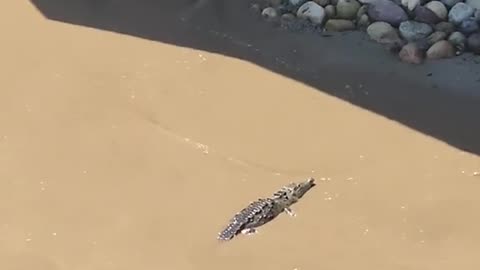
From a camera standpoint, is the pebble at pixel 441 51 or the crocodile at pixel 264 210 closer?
the crocodile at pixel 264 210

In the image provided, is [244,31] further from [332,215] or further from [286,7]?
[332,215]

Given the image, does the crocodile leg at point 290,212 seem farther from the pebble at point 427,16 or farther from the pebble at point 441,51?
the pebble at point 427,16

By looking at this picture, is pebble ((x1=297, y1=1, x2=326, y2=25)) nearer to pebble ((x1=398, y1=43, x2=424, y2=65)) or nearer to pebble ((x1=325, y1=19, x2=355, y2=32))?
pebble ((x1=325, y1=19, x2=355, y2=32))

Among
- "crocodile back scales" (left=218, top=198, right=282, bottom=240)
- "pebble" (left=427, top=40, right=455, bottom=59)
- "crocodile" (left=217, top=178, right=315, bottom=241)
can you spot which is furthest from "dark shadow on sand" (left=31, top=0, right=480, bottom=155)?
"crocodile back scales" (left=218, top=198, right=282, bottom=240)

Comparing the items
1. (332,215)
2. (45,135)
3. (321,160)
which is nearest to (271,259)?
(332,215)

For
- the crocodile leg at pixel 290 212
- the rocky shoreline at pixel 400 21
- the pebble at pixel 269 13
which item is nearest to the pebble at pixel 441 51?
the rocky shoreline at pixel 400 21

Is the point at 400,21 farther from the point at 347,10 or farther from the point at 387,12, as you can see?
the point at 347,10
